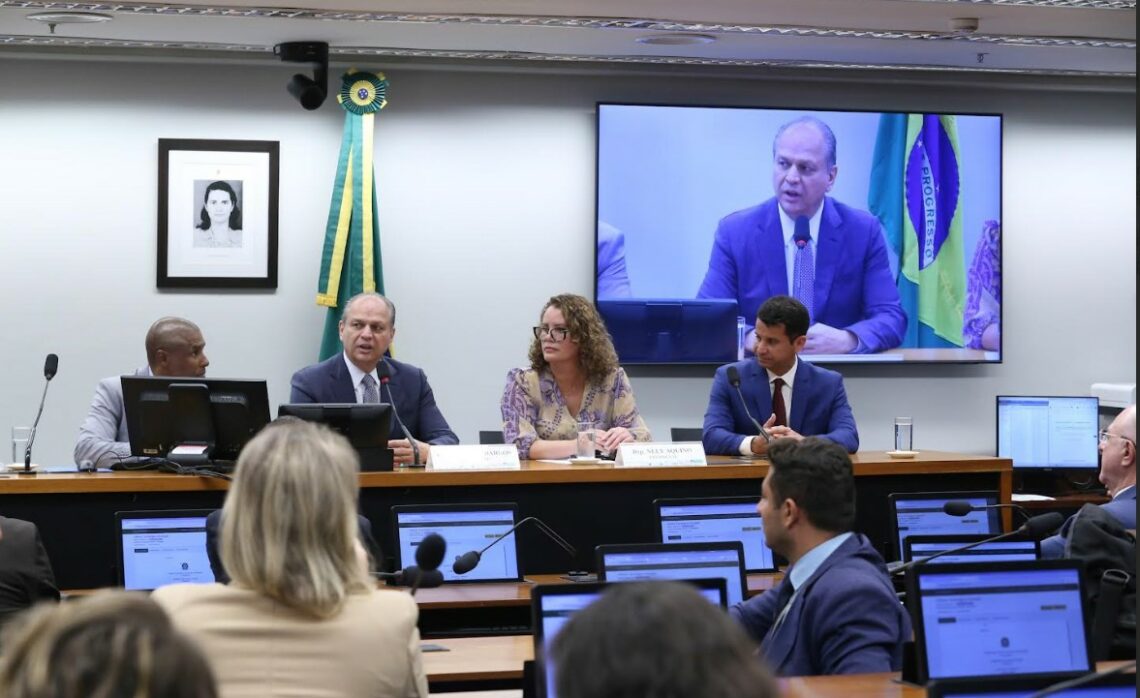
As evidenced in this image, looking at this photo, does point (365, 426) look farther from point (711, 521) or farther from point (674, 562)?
point (674, 562)

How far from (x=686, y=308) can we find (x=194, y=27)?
9.32 feet

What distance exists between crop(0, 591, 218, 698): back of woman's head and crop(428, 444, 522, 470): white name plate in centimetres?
399

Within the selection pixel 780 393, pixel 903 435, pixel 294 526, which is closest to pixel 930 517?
pixel 903 435

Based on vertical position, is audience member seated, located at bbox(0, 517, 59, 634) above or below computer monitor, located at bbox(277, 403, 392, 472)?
below

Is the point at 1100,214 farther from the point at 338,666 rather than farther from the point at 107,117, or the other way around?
the point at 338,666

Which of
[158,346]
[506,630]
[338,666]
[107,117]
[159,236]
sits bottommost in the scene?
[506,630]

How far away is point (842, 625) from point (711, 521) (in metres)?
1.59

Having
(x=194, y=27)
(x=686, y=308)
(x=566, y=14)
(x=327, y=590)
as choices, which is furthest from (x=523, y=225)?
(x=327, y=590)

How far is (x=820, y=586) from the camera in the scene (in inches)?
129

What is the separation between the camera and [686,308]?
7.88 m

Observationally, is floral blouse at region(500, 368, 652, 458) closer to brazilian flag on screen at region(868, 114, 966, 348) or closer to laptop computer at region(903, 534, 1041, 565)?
laptop computer at region(903, 534, 1041, 565)

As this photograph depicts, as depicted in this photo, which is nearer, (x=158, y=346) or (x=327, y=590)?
(x=327, y=590)

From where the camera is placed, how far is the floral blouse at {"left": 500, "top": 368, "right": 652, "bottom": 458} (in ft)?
19.3

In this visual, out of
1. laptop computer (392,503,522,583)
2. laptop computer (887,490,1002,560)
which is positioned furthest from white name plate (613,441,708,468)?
laptop computer (392,503,522,583)
